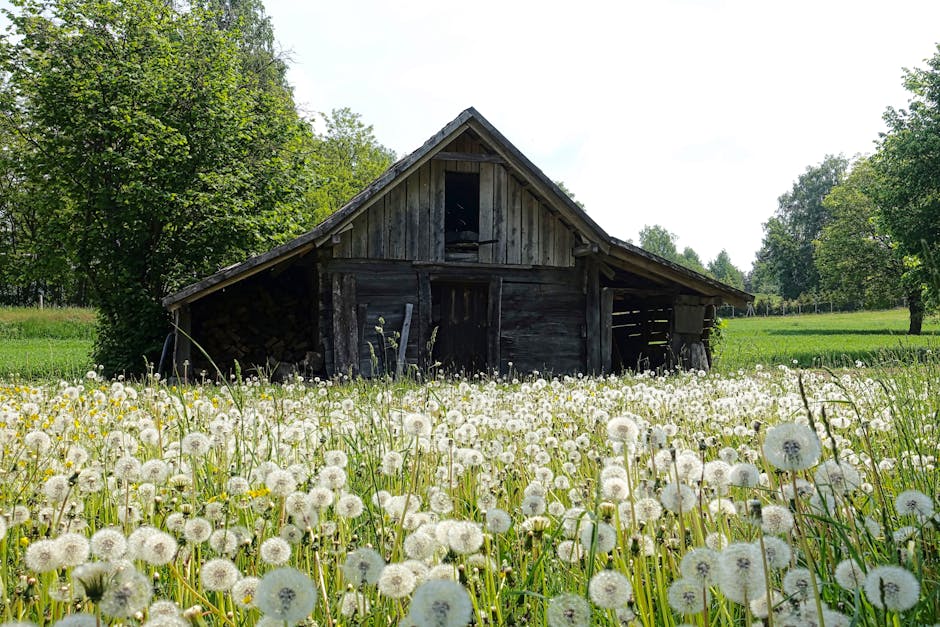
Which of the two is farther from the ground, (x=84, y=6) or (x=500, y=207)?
(x=84, y=6)

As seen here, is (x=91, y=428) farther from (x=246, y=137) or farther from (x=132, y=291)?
(x=246, y=137)

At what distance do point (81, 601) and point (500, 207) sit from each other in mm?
13161

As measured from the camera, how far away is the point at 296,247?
12.2m

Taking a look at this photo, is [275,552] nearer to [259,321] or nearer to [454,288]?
[454,288]

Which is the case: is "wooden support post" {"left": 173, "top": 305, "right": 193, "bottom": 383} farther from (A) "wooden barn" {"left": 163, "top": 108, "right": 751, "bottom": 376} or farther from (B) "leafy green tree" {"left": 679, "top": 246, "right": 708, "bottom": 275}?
(B) "leafy green tree" {"left": 679, "top": 246, "right": 708, "bottom": 275}

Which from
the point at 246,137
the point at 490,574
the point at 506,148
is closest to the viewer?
the point at 490,574

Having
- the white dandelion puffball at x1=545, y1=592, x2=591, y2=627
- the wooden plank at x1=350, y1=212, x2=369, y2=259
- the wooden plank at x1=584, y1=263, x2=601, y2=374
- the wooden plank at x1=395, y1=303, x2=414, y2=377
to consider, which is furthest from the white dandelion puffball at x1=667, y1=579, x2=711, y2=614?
the wooden plank at x1=584, y1=263, x2=601, y2=374

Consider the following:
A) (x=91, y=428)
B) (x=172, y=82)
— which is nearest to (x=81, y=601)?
(x=91, y=428)

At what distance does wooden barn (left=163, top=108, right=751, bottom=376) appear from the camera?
43.9 ft

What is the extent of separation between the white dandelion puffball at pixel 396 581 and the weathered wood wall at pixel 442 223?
12.1 m

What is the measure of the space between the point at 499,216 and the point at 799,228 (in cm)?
7605

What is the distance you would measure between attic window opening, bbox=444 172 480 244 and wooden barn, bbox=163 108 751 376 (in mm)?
73

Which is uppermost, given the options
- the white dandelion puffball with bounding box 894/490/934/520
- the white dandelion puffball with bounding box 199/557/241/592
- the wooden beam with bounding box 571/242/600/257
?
the wooden beam with bounding box 571/242/600/257

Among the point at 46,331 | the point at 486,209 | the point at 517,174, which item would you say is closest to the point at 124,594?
the point at 486,209
